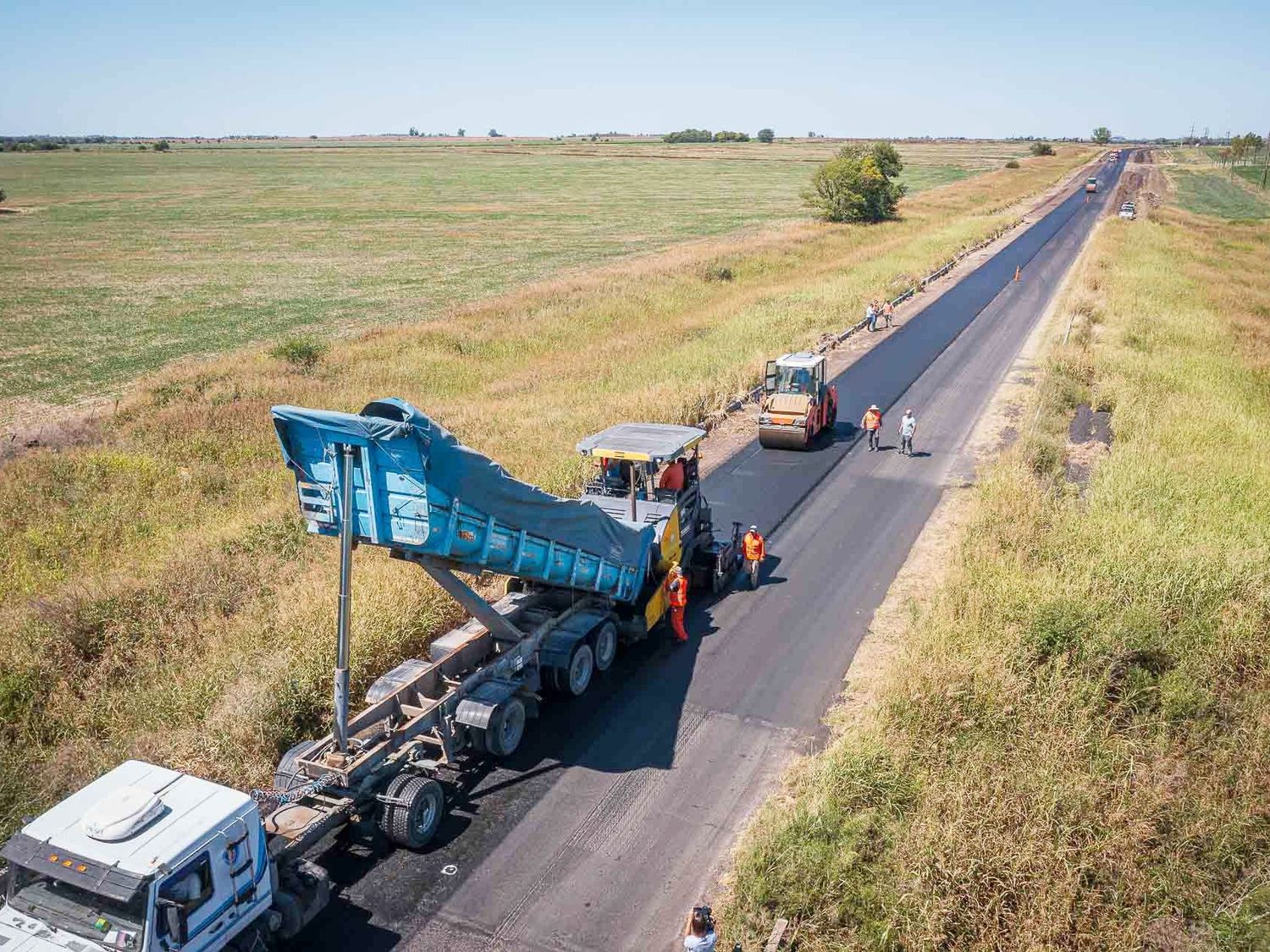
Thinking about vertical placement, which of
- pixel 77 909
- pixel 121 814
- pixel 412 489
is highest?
pixel 412 489

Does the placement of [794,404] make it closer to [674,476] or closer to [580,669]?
[674,476]

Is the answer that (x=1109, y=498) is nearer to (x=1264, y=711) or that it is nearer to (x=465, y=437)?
(x=1264, y=711)

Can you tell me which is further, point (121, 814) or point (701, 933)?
point (701, 933)

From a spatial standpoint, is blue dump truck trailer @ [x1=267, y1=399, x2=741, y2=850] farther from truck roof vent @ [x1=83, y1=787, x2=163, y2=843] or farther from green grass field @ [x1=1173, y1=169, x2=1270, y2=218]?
green grass field @ [x1=1173, y1=169, x2=1270, y2=218]

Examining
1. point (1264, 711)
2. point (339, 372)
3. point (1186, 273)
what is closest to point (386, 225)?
point (339, 372)

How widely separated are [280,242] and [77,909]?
236 ft

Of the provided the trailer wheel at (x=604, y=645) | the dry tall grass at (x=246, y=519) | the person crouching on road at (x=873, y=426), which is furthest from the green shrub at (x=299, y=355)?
the trailer wheel at (x=604, y=645)

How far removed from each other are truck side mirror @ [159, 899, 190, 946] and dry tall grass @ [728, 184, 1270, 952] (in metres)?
5.01

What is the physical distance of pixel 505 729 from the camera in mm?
11555

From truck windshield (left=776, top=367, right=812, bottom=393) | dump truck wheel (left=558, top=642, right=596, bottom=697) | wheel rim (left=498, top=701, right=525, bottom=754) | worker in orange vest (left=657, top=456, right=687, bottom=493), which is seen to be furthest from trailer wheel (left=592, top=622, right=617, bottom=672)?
truck windshield (left=776, top=367, right=812, bottom=393)

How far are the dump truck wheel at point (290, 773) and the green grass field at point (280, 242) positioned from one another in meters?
25.0

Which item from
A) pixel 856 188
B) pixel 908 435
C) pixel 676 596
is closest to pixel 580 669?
pixel 676 596

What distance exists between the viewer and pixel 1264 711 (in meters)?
11.8

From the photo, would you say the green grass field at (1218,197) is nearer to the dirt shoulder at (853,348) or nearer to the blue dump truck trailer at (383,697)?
the dirt shoulder at (853,348)
